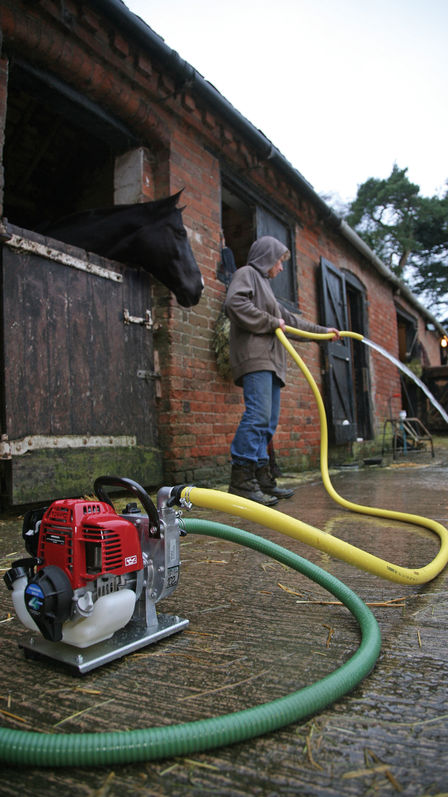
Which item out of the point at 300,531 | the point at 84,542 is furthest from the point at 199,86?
the point at 84,542

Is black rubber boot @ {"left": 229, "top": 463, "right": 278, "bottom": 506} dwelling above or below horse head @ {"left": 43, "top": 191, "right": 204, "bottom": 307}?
below

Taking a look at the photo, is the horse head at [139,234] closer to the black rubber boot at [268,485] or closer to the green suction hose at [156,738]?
the black rubber boot at [268,485]

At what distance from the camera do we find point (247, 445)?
311cm

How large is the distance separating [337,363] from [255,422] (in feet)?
12.7

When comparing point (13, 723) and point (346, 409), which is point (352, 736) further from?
point (346, 409)

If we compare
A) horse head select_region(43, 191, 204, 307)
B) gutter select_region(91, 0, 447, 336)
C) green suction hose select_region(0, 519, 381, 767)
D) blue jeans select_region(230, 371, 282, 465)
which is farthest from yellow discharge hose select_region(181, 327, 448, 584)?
gutter select_region(91, 0, 447, 336)

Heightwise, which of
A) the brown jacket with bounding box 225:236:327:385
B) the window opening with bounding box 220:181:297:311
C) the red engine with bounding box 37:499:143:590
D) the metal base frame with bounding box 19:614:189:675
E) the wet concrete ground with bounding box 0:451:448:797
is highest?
the window opening with bounding box 220:181:297:311

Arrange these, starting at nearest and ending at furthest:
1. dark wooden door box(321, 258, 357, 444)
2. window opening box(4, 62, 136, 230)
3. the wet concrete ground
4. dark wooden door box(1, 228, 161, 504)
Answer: the wet concrete ground
dark wooden door box(1, 228, 161, 504)
window opening box(4, 62, 136, 230)
dark wooden door box(321, 258, 357, 444)

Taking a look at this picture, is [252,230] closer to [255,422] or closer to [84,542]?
[255,422]

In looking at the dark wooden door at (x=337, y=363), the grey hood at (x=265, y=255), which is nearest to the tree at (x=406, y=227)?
the dark wooden door at (x=337, y=363)

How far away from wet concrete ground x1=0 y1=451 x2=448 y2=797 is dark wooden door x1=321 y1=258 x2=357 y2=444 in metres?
4.70

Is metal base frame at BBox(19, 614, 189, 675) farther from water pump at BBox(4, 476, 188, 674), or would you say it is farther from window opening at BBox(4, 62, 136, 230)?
window opening at BBox(4, 62, 136, 230)

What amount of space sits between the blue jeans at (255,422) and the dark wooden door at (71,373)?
31.3 inches

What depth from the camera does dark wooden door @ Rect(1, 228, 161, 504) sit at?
8.84 feet
